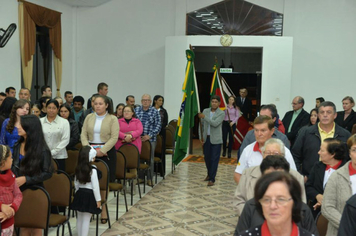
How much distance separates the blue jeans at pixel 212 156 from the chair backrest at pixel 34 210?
4.41m

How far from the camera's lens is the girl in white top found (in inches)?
210

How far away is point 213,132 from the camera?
24.9 feet

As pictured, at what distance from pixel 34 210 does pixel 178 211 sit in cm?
282

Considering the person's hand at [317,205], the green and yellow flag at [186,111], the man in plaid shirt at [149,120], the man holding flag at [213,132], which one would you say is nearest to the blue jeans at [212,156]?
the man holding flag at [213,132]

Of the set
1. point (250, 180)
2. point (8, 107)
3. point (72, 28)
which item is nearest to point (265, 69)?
point (72, 28)

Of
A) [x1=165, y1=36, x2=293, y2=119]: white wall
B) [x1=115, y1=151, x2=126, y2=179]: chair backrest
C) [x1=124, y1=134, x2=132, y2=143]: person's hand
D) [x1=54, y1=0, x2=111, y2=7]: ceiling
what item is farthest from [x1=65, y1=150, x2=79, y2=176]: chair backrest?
[x1=54, y1=0, x2=111, y2=7]: ceiling

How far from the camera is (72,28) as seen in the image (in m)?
12.8

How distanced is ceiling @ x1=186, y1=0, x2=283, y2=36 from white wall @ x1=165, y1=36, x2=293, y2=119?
2.01ft

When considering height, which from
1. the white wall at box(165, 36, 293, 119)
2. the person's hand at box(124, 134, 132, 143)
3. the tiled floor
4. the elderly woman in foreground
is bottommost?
the tiled floor

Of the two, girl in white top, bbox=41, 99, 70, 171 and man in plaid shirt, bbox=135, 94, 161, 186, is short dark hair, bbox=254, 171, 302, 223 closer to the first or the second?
girl in white top, bbox=41, 99, 70, 171

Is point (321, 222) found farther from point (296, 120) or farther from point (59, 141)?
point (296, 120)

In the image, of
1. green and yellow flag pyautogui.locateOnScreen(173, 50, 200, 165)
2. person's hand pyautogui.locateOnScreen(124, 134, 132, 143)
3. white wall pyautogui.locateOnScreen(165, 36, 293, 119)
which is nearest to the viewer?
person's hand pyautogui.locateOnScreen(124, 134, 132, 143)

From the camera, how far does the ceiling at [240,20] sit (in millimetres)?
12008

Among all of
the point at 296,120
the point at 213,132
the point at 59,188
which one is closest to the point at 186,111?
the point at 213,132
